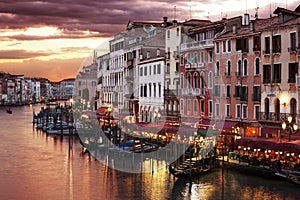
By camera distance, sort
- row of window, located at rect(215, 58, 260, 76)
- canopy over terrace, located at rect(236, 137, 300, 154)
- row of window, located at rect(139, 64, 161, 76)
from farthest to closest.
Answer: row of window, located at rect(139, 64, 161, 76)
row of window, located at rect(215, 58, 260, 76)
canopy over terrace, located at rect(236, 137, 300, 154)

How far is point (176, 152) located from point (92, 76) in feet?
110

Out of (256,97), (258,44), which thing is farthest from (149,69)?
(258,44)

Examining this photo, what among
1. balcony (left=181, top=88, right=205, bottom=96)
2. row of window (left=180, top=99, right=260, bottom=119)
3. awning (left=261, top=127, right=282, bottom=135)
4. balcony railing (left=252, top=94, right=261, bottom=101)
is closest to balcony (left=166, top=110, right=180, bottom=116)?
row of window (left=180, top=99, right=260, bottom=119)

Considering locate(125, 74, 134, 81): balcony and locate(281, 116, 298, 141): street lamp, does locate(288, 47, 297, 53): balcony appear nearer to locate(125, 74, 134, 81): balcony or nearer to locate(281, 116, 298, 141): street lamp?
locate(281, 116, 298, 141): street lamp

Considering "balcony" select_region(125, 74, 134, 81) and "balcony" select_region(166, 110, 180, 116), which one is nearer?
"balcony" select_region(166, 110, 180, 116)

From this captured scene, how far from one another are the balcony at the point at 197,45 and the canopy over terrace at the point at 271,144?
6130mm

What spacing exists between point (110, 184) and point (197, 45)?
9.38 m

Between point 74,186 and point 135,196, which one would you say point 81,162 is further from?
point 135,196

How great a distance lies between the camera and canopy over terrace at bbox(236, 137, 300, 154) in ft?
52.5

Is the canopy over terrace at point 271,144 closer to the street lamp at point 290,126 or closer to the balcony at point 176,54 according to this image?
the street lamp at point 290,126

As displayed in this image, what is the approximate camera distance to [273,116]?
1912cm

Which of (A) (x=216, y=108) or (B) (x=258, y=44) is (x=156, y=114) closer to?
(A) (x=216, y=108)

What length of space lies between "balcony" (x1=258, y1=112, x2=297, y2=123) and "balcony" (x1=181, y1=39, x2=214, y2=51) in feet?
14.8

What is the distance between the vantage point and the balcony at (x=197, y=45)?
23.0 meters
